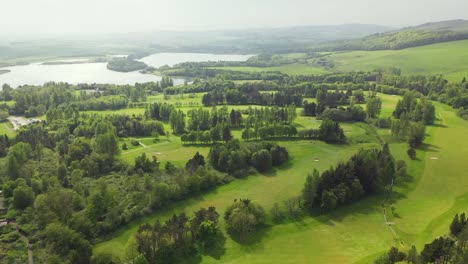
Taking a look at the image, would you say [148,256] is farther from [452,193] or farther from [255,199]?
[452,193]

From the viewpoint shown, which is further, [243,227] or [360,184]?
[360,184]

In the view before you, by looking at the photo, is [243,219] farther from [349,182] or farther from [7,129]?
[7,129]

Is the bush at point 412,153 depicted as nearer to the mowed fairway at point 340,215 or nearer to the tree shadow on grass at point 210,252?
the mowed fairway at point 340,215

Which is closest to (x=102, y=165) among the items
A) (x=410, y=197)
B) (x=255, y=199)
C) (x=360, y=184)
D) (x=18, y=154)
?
(x=18, y=154)

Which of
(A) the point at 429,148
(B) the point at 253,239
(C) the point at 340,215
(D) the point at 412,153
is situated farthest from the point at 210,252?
(A) the point at 429,148

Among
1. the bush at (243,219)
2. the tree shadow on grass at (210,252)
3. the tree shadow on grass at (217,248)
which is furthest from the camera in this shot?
the bush at (243,219)

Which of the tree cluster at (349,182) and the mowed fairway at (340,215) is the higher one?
the tree cluster at (349,182)

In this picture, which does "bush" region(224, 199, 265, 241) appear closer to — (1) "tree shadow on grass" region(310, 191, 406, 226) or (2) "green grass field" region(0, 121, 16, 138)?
(1) "tree shadow on grass" region(310, 191, 406, 226)

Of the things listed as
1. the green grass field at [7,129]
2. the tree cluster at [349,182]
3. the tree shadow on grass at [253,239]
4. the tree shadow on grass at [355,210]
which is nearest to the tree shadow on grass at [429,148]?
the tree cluster at [349,182]

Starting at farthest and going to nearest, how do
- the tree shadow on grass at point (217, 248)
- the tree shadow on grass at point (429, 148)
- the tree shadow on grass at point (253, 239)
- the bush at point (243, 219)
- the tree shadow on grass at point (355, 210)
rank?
1. the tree shadow on grass at point (429, 148)
2. the tree shadow on grass at point (355, 210)
3. the bush at point (243, 219)
4. the tree shadow on grass at point (253, 239)
5. the tree shadow on grass at point (217, 248)
